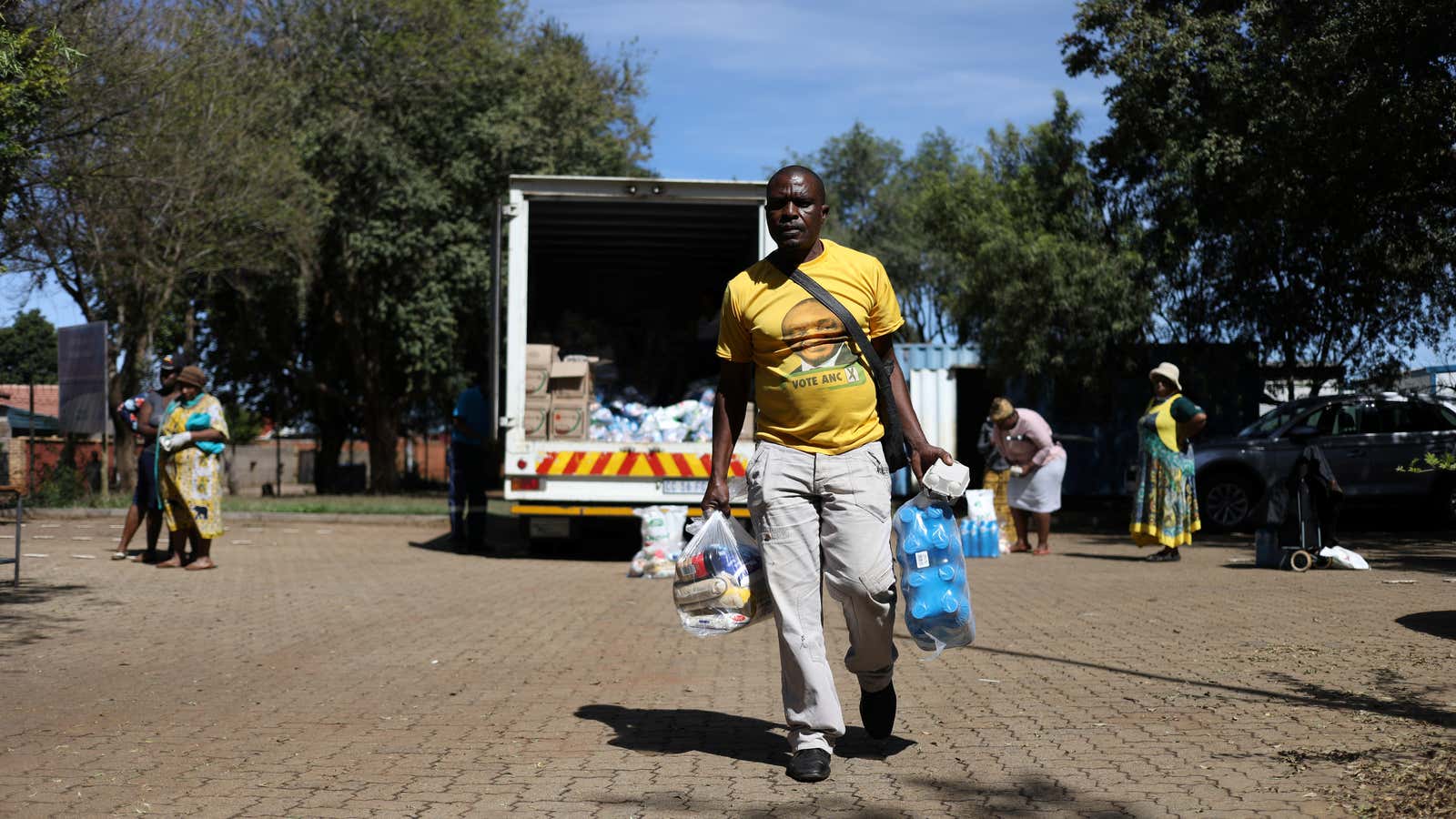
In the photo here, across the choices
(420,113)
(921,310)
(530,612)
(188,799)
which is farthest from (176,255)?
(921,310)

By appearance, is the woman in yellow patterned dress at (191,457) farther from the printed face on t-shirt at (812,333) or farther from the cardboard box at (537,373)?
the printed face on t-shirt at (812,333)

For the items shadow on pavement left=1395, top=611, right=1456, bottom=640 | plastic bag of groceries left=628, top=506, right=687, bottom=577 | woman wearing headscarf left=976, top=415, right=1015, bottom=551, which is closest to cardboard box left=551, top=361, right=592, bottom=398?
plastic bag of groceries left=628, top=506, right=687, bottom=577

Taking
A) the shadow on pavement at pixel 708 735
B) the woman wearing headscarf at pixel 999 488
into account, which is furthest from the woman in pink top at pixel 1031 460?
the shadow on pavement at pixel 708 735

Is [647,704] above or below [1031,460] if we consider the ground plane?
below

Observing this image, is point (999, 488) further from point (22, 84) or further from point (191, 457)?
point (22, 84)

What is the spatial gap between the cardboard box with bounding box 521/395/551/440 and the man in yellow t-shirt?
8973 millimetres

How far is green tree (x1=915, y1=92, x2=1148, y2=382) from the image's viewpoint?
21.5 metres

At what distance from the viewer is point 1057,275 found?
2155cm

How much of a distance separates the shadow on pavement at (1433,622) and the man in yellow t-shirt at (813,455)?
14.5 ft

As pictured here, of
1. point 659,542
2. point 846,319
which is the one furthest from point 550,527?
point 846,319

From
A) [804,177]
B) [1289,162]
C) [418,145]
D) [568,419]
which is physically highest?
[418,145]

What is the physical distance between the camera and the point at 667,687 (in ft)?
22.1

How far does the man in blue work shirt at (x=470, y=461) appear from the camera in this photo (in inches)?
605

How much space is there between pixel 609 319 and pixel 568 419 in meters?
2.92
